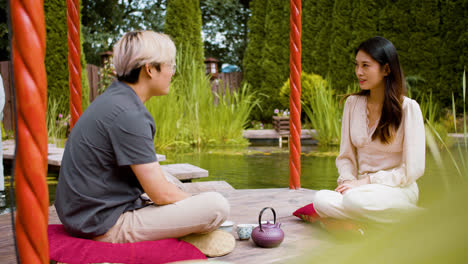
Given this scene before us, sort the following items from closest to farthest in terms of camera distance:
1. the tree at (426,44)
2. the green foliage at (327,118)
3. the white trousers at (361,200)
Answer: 1. the white trousers at (361,200)
2. the green foliage at (327,118)
3. the tree at (426,44)

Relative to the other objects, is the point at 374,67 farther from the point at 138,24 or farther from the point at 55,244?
the point at 138,24

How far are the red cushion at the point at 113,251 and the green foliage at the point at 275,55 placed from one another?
10.3 meters

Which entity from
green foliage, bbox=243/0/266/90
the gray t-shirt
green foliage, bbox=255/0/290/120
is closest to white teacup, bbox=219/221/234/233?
the gray t-shirt

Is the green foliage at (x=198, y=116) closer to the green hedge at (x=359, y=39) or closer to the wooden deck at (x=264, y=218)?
the green hedge at (x=359, y=39)

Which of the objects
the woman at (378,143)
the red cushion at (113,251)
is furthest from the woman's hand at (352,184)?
the red cushion at (113,251)

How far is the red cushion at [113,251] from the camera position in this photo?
5.31ft

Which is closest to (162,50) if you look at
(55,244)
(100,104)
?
(100,104)

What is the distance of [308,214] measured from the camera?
2.35m

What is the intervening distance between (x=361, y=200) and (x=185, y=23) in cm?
984

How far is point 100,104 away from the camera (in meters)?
1.66

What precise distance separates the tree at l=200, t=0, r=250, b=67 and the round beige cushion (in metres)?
14.9

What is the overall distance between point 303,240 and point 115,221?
2.95 ft

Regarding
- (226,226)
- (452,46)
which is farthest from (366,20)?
(226,226)

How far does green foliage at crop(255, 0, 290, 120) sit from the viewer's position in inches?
469
